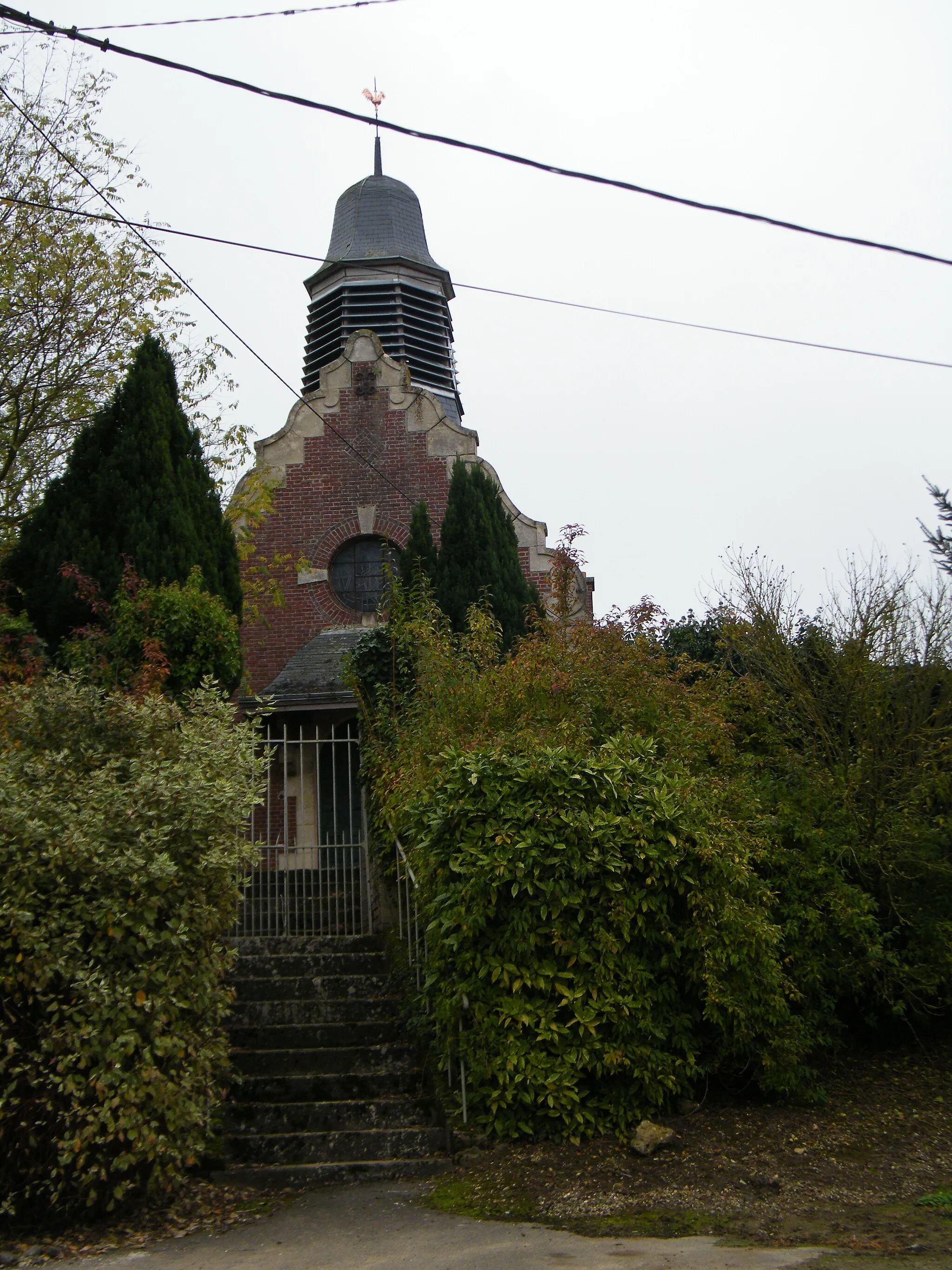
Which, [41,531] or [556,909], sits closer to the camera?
[556,909]

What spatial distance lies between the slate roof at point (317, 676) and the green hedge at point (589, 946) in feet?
22.1

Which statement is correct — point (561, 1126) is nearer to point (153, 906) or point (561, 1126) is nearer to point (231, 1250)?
point (231, 1250)

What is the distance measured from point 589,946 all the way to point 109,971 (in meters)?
2.78

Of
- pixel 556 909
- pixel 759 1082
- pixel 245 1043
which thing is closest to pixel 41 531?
pixel 245 1043

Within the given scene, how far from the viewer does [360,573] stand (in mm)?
18172

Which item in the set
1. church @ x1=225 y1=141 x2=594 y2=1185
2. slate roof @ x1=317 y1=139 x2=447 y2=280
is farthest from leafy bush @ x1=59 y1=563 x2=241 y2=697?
slate roof @ x1=317 y1=139 x2=447 y2=280

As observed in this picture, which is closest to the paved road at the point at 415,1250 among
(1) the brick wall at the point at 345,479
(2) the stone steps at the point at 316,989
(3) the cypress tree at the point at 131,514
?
(2) the stone steps at the point at 316,989

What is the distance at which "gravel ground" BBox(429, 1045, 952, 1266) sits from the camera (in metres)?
5.80

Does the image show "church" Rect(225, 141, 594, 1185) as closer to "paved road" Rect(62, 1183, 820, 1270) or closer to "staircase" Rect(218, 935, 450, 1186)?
"staircase" Rect(218, 935, 450, 1186)

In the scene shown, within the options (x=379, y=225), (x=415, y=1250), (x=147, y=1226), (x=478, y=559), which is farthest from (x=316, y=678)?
(x=379, y=225)

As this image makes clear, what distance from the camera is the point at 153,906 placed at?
6258mm

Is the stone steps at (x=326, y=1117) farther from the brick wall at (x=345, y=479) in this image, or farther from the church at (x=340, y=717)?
the brick wall at (x=345, y=479)

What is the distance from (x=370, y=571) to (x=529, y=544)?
2529 mm

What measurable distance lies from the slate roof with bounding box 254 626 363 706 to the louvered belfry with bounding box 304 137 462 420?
21.6ft
